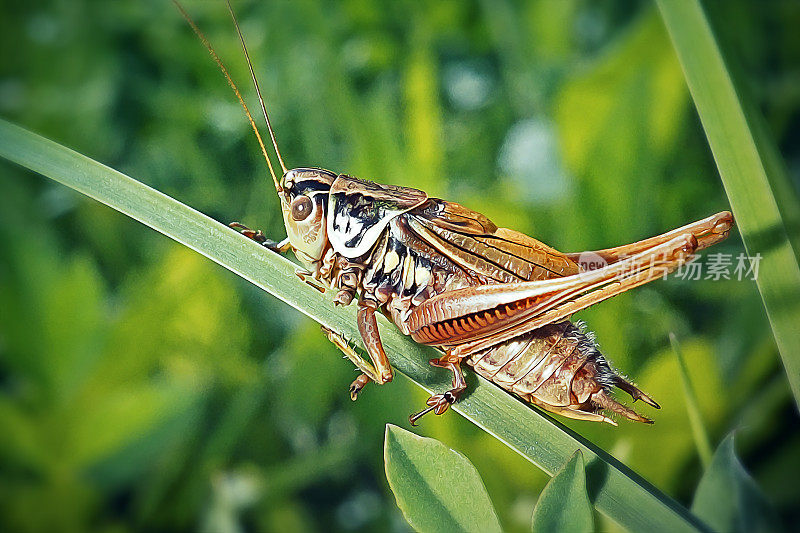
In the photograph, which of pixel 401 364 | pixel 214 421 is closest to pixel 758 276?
pixel 401 364

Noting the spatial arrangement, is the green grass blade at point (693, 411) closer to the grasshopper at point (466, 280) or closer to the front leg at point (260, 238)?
the grasshopper at point (466, 280)

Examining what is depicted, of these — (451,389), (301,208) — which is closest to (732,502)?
(451,389)

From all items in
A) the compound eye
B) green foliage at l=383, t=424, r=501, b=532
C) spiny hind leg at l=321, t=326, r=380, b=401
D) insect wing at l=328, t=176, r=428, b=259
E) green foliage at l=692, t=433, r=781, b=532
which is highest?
the compound eye

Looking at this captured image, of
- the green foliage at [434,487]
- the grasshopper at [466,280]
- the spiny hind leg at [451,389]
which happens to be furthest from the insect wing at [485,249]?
the green foliage at [434,487]

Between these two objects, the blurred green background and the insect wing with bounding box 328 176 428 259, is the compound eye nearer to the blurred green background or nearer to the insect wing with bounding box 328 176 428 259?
the insect wing with bounding box 328 176 428 259

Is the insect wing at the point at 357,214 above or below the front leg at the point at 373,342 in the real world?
above

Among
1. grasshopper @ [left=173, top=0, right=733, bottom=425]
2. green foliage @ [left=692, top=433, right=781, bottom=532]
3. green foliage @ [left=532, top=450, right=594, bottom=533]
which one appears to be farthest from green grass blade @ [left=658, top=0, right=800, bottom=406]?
green foliage @ [left=532, top=450, right=594, bottom=533]

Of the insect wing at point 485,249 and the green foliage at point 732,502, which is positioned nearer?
the green foliage at point 732,502
